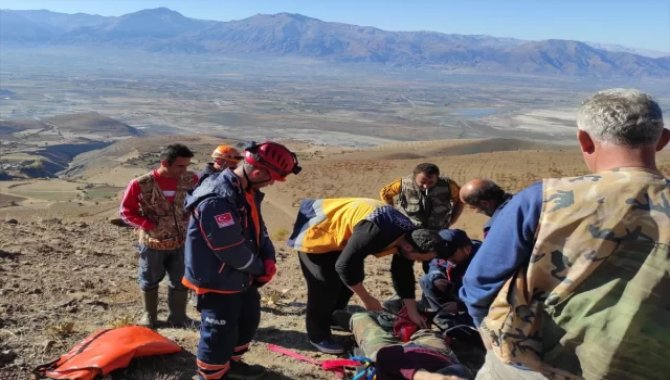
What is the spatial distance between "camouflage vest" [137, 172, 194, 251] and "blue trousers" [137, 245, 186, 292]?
71mm

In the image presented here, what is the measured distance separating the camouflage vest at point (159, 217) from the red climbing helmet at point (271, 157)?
70.1 inches

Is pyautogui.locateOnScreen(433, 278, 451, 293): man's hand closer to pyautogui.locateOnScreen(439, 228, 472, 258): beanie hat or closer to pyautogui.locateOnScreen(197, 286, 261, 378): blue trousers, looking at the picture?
pyautogui.locateOnScreen(439, 228, 472, 258): beanie hat

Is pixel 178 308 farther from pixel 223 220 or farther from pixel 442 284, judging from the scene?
pixel 442 284

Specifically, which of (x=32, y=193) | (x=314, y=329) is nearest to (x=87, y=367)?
(x=314, y=329)

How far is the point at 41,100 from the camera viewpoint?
410 feet

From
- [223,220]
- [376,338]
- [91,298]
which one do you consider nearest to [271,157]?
[223,220]

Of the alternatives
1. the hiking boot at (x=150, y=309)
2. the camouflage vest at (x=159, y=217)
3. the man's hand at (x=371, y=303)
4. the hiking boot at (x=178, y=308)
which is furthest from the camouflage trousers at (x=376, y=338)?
the hiking boot at (x=150, y=309)

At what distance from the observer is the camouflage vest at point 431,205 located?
6234mm

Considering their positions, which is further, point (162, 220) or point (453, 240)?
point (162, 220)

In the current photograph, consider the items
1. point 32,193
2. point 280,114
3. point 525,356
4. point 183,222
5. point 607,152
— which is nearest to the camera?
point 607,152

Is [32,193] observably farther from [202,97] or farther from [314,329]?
[202,97]

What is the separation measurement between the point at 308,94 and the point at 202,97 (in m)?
27.5

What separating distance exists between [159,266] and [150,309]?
395 millimetres

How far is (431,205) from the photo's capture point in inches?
246
